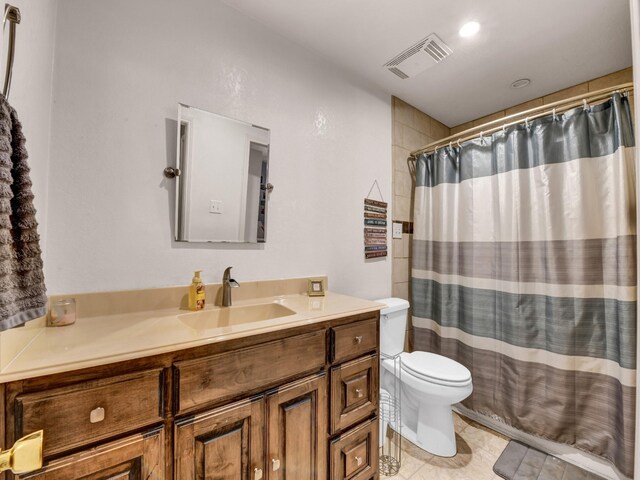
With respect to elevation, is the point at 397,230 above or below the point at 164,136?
below

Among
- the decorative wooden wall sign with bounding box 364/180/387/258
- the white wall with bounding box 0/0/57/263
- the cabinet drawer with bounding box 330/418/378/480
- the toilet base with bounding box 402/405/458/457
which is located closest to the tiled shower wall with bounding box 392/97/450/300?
the decorative wooden wall sign with bounding box 364/180/387/258

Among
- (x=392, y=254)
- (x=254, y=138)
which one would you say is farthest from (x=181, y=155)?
(x=392, y=254)

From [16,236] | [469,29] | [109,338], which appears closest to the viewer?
[16,236]

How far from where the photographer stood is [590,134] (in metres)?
1.55

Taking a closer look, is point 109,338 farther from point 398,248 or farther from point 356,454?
point 398,248

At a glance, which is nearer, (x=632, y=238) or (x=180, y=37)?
(x=180, y=37)

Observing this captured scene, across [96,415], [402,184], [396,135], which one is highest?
[396,135]

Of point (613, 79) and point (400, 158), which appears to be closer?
point (613, 79)

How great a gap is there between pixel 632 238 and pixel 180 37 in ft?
7.88

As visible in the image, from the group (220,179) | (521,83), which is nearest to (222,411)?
(220,179)

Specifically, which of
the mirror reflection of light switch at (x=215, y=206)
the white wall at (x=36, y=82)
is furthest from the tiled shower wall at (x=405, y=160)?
the white wall at (x=36, y=82)

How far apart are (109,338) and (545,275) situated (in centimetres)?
219

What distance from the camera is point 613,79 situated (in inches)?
72.2

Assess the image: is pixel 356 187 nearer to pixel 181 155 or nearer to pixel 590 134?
pixel 181 155
